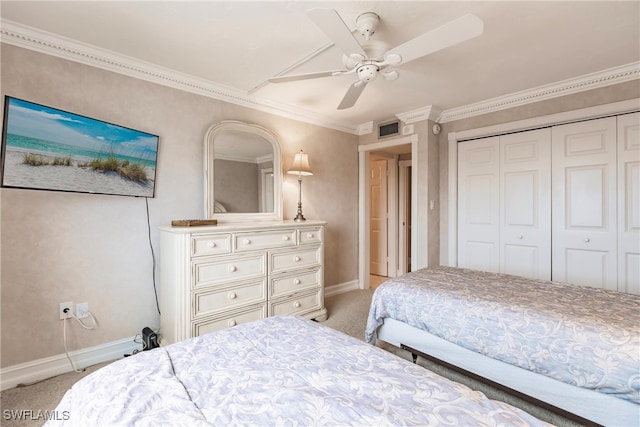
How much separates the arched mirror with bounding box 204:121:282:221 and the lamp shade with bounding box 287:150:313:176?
166 millimetres

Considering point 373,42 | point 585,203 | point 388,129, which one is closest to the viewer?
point 373,42

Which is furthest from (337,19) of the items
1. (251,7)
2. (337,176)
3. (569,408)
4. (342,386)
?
(337,176)

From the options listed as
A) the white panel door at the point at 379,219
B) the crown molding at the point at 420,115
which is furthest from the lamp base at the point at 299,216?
the white panel door at the point at 379,219

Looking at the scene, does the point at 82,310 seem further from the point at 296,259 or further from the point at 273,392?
the point at 273,392

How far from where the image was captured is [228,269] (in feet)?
8.23

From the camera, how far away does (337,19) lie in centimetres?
148

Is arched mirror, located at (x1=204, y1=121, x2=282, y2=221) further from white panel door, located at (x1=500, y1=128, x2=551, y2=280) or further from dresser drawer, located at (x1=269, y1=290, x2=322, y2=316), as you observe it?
white panel door, located at (x1=500, y1=128, x2=551, y2=280)

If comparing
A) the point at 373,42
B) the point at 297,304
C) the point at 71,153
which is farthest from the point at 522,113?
the point at 71,153

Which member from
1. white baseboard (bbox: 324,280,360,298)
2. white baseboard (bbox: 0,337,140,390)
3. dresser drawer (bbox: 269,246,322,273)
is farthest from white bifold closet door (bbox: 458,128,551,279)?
white baseboard (bbox: 0,337,140,390)

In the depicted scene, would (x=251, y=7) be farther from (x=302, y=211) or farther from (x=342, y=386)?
(x=302, y=211)

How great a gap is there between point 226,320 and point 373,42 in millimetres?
2471

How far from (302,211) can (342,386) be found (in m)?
2.92

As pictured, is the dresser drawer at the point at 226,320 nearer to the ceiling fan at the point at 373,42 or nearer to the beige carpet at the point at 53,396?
the beige carpet at the point at 53,396

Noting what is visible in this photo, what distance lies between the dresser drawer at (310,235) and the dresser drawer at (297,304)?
56 centimetres
